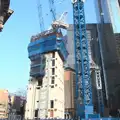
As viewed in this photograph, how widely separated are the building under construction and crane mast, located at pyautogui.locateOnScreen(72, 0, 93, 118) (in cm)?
1214

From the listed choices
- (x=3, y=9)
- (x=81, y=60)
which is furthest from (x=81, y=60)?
(x=3, y=9)

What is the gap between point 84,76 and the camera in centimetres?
8356

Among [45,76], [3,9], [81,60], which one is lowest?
[3,9]

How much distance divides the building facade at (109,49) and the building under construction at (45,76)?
3458 centimetres

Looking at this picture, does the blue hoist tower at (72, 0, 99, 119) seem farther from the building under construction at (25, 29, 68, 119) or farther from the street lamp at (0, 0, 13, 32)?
the street lamp at (0, 0, 13, 32)

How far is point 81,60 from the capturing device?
8500 cm

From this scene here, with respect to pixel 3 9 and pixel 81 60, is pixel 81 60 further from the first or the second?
pixel 3 9

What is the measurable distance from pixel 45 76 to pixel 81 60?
19455 millimetres

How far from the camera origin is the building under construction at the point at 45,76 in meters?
92.2

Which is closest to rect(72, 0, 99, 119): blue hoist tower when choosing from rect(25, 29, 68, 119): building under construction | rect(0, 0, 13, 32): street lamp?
rect(25, 29, 68, 119): building under construction

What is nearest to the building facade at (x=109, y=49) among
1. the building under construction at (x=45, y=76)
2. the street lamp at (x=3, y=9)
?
the building under construction at (x=45, y=76)

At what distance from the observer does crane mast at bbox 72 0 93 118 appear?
268ft

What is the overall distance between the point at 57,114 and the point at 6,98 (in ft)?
75.9

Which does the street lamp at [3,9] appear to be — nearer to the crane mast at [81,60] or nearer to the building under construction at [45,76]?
the crane mast at [81,60]
